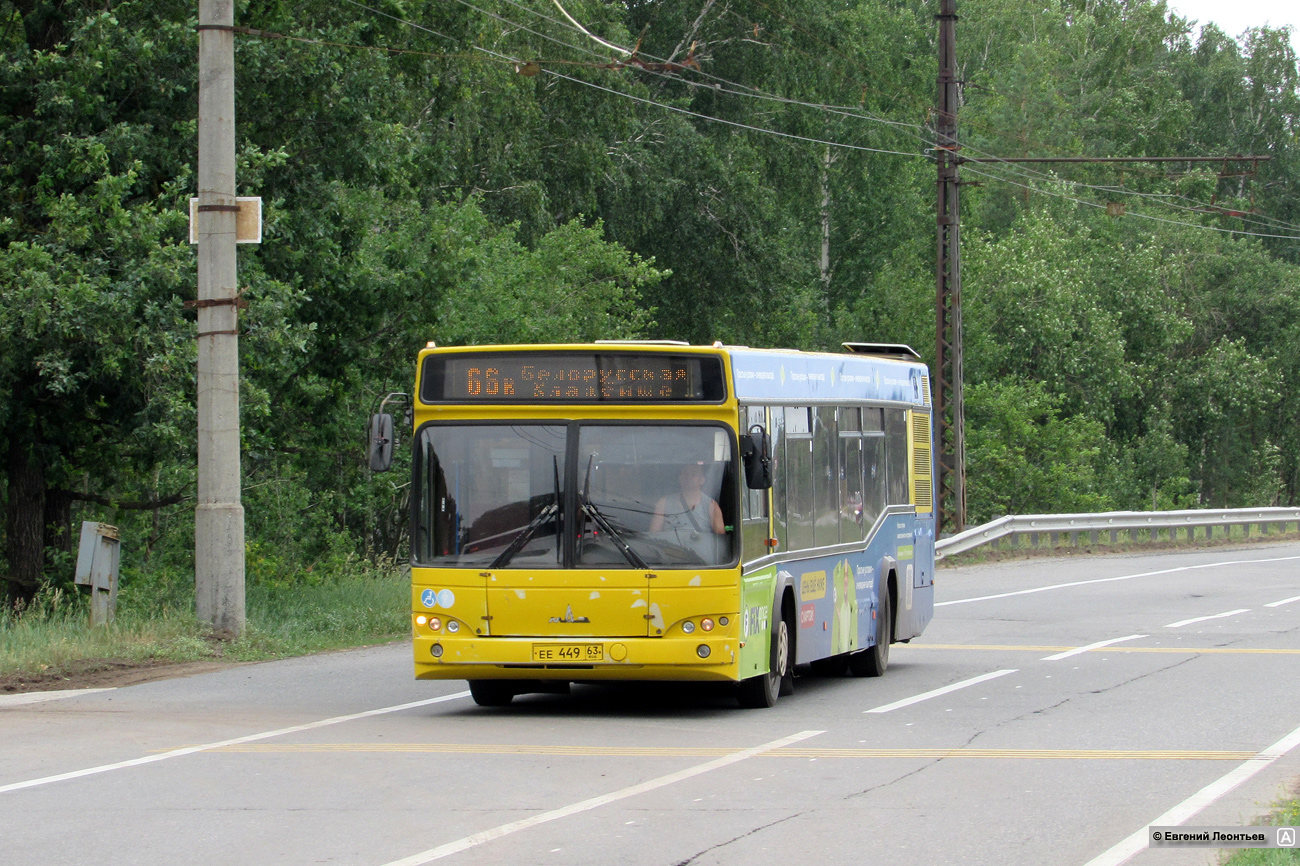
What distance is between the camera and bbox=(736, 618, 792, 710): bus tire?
13.1 metres

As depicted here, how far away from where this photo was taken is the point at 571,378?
12.5 metres

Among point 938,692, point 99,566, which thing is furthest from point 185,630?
point 938,692

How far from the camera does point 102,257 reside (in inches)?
765

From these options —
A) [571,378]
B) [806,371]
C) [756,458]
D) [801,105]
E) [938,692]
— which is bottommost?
[938,692]

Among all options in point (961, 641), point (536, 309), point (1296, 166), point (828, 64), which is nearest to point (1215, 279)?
point (1296, 166)

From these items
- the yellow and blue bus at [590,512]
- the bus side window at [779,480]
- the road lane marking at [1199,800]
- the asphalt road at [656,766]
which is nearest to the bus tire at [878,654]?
the asphalt road at [656,766]

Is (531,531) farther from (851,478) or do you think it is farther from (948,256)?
(948,256)

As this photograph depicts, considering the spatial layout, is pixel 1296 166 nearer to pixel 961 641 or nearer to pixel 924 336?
pixel 924 336

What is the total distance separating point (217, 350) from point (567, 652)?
6790mm

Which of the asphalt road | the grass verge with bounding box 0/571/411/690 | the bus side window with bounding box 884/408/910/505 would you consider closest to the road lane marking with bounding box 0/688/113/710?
A: the asphalt road

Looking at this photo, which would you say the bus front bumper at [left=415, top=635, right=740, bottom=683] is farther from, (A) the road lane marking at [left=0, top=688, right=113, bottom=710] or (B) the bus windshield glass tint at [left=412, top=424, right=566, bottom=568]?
(A) the road lane marking at [left=0, top=688, right=113, bottom=710]

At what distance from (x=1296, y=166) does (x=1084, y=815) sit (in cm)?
7455

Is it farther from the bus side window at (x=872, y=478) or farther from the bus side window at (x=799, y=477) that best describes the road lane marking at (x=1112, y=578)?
the bus side window at (x=799, y=477)

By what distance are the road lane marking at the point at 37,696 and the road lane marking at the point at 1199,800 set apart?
8.55 meters
